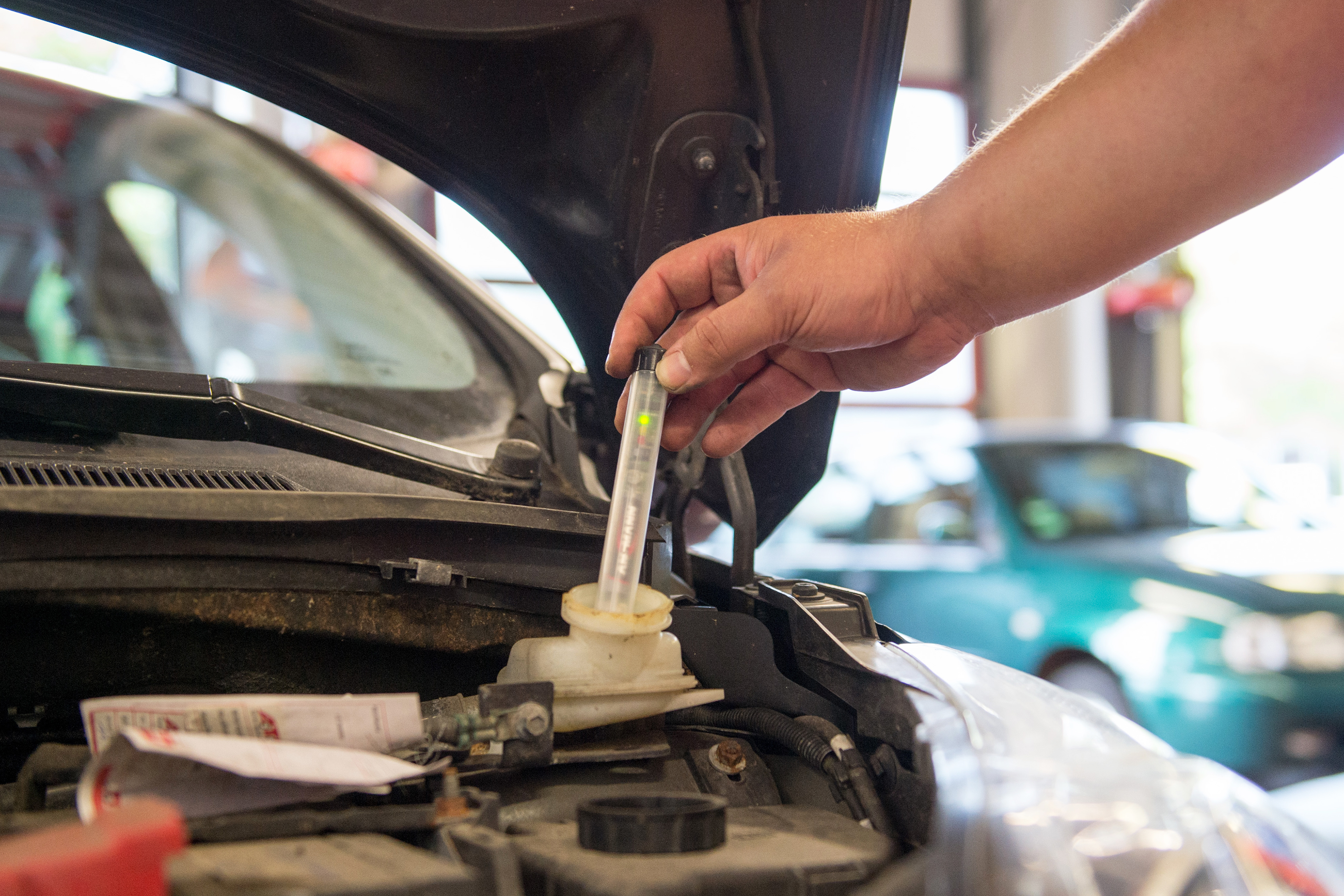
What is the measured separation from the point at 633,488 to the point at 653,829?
393mm

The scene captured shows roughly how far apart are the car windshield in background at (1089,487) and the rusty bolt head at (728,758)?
262 cm

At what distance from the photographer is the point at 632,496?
1043 millimetres

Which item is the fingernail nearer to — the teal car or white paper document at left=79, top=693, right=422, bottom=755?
white paper document at left=79, top=693, right=422, bottom=755

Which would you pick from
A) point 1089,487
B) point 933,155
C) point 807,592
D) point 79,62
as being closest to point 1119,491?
point 1089,487

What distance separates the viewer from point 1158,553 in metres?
3.15

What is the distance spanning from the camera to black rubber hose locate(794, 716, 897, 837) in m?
0.92

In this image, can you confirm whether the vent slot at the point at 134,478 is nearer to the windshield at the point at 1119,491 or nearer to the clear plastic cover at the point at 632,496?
the clear plastic cover at the point at 632,496

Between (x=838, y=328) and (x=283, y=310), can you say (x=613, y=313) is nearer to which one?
(x=838, y=328)

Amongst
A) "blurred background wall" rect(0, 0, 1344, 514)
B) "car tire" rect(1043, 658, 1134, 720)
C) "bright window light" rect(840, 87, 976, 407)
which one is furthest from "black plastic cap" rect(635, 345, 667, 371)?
"bright window light" rect(840, 87, 976, 407)

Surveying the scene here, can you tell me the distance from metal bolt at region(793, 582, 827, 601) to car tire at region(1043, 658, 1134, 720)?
2027 millimetres

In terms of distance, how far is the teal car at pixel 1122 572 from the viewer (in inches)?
110

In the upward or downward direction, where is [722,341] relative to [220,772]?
upward

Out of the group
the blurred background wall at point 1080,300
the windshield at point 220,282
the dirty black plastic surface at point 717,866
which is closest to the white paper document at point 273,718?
the dirty black plastic surface at point 717,866

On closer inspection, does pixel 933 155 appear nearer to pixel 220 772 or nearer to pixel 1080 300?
pixel 1080 300
